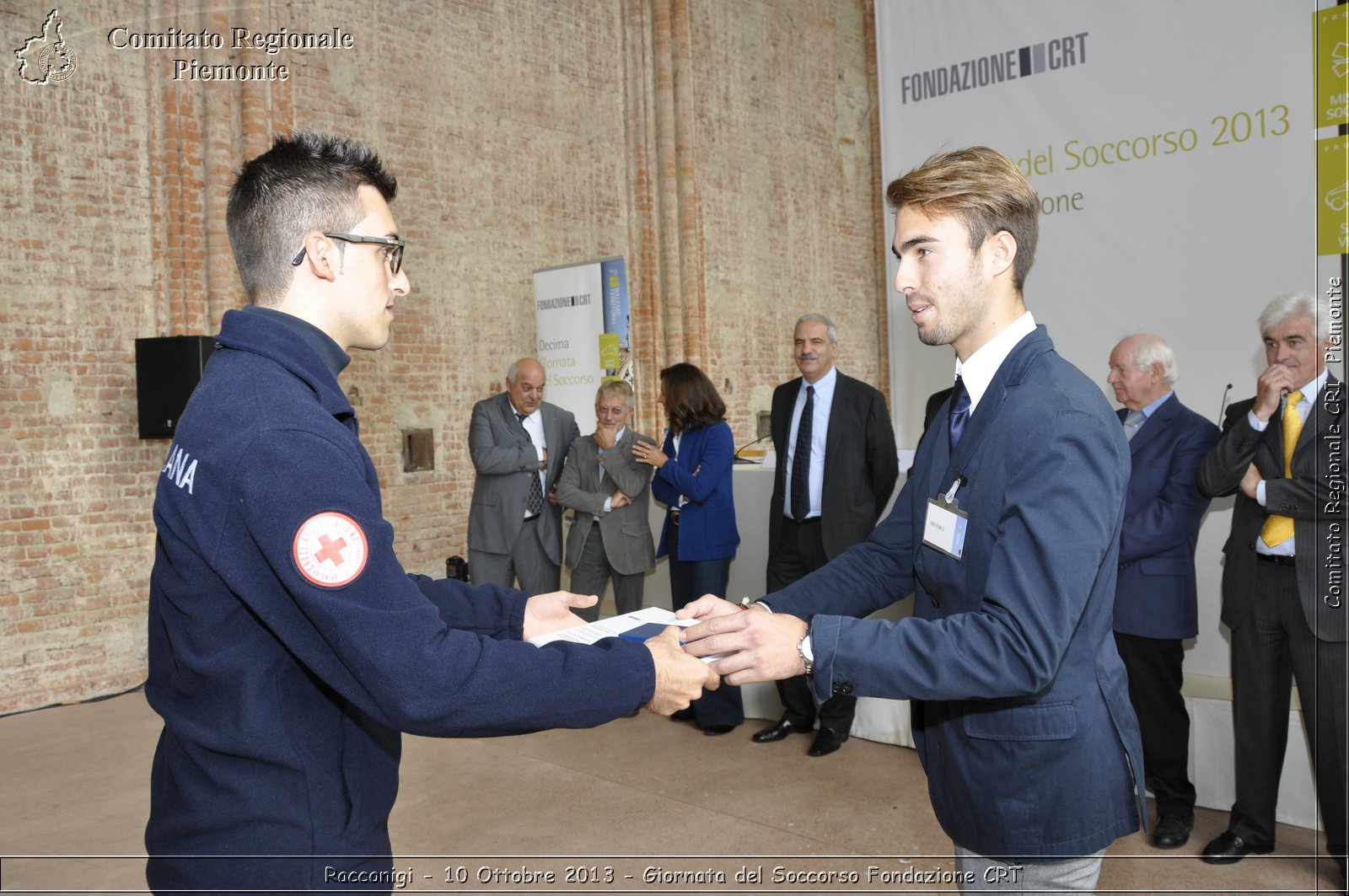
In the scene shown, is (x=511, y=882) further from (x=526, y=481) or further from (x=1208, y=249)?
(x=1208, y=249)

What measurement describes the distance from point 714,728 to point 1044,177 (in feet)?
10.8

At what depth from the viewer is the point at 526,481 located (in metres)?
5.85

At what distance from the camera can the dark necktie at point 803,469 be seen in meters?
4.89

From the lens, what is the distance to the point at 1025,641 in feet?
4.96

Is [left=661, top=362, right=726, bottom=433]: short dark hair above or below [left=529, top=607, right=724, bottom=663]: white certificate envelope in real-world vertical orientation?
above

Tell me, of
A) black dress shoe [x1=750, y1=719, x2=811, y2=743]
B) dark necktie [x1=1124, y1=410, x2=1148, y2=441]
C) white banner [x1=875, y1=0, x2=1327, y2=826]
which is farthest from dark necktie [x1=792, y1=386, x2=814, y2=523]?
dark necktie [x1=1124, y1=410, x2=1148, y2=441]

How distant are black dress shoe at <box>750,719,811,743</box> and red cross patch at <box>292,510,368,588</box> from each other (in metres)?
4.02

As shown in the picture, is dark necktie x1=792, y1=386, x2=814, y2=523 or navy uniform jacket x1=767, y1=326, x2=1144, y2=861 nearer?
navy uniform jacket x1=767, y1=326, x2=1144, y2=861

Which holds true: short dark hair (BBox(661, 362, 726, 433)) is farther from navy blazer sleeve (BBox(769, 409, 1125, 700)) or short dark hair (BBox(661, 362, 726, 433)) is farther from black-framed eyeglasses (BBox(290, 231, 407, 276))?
navy blazer sleeve (BBox(769, 409, 1125, 700))

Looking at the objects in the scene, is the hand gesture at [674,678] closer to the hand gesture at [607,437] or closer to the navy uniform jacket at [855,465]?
the navy uniform jacket at [855,465]

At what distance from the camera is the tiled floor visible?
350cm

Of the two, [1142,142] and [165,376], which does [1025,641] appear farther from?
[165,376]

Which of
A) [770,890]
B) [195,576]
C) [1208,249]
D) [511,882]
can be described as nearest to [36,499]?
[511,882]

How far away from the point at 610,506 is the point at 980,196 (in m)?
4.04
